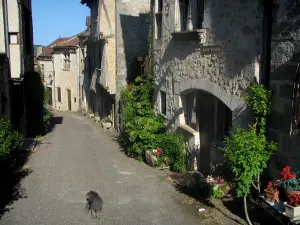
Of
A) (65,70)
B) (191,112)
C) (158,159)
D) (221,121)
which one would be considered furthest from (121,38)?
(65,70)

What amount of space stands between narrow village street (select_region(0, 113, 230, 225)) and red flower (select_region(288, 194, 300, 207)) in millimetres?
2107

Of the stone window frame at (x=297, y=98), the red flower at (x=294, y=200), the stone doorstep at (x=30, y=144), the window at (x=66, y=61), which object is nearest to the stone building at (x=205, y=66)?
the stone window frame at (x=297, y=98)

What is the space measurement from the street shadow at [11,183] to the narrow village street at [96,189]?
0.50ft

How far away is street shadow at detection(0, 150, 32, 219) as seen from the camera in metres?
8.27

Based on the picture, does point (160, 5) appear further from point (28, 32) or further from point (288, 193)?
point (288, 193)

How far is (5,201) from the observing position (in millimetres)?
8281

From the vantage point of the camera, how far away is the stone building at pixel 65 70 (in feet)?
100

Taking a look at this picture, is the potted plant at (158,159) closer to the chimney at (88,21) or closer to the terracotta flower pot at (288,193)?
the terracotta flower pot at (288,193)

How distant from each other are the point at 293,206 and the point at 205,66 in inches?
185

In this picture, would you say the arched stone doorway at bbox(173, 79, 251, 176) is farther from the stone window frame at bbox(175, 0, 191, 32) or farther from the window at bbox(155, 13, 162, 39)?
the window at bbox(155, 13, 162, 39)

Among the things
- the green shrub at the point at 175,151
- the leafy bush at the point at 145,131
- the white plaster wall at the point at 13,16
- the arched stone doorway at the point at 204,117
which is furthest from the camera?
the white plaster wall at the point at 13,16

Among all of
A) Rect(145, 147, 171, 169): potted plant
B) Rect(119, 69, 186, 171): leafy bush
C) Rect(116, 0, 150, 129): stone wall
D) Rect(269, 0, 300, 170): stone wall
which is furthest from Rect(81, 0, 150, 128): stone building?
Rect(269, 0, 300, 170): stone wall

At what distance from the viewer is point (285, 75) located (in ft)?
20.8

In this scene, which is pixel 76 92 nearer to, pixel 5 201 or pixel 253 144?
pixel 5 201
